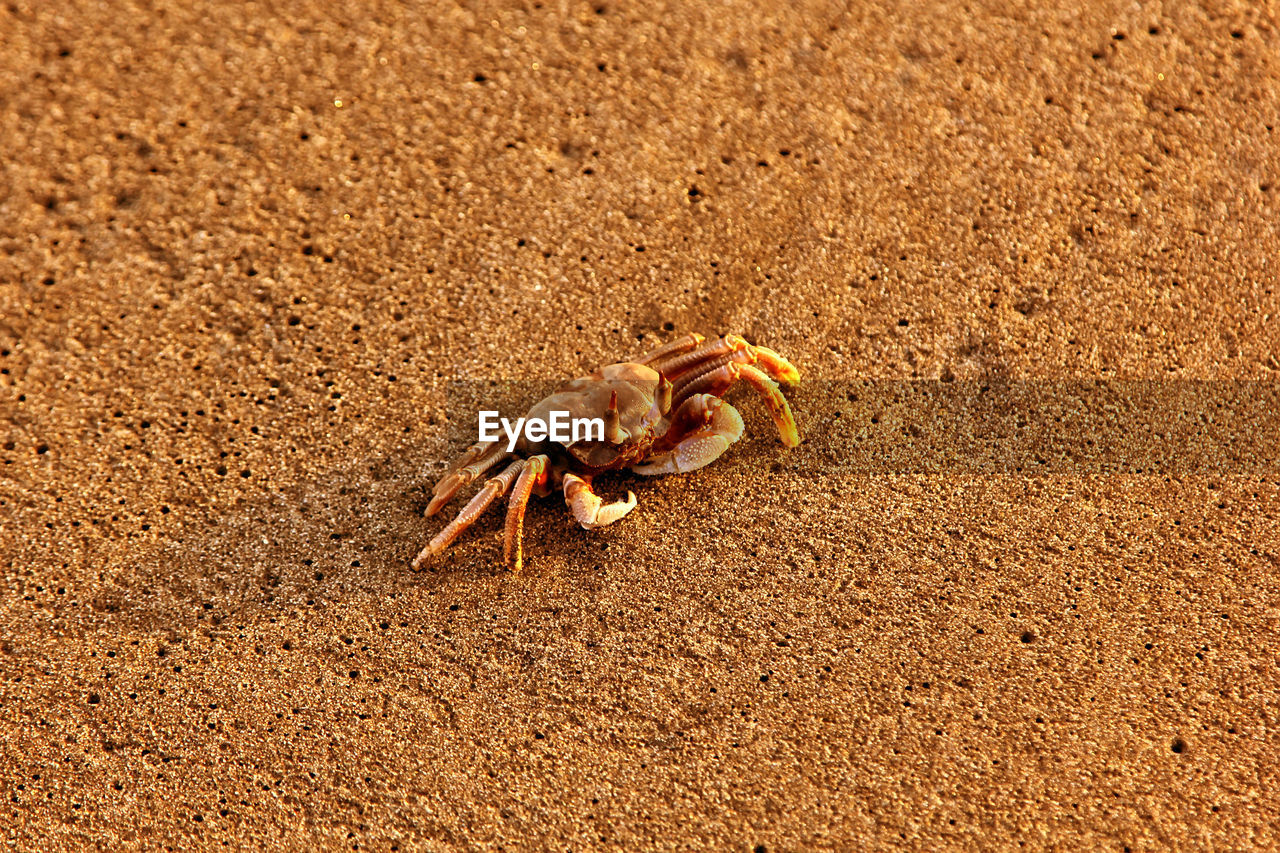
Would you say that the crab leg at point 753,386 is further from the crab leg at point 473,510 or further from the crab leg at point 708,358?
the crab leg at point 473,510

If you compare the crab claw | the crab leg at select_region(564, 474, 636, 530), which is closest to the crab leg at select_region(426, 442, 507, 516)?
the crab leg at select_region(564, 474, 636, 530)

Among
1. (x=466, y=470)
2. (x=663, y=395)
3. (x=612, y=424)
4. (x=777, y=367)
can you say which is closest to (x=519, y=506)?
(x=466, y=470)

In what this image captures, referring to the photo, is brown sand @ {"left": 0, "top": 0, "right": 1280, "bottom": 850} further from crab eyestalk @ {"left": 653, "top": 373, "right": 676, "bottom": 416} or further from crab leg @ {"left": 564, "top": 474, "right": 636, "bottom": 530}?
crab eyestalk @ {"left": 653, "top": 373, "right": 676, "bottom": 416}

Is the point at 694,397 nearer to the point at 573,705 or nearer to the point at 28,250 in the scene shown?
the point at 573,705

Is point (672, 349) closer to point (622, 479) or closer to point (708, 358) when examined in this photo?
point (708, 358)

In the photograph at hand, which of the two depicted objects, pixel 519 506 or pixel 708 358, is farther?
pixel 708 358
